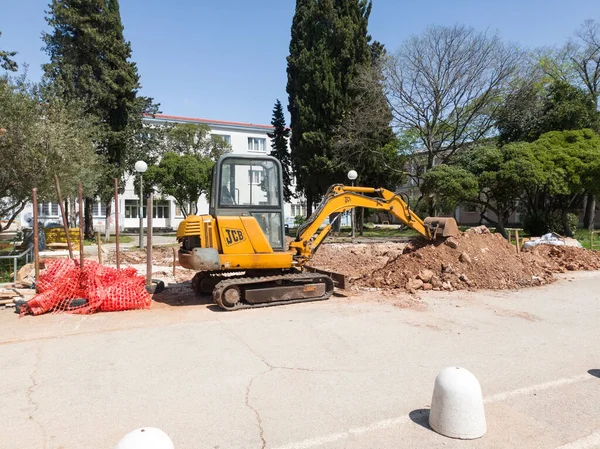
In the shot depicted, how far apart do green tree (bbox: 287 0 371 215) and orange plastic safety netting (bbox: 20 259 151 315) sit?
21.6m

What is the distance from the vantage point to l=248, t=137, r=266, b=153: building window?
163 feet

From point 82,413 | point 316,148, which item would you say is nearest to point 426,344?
point 82,413

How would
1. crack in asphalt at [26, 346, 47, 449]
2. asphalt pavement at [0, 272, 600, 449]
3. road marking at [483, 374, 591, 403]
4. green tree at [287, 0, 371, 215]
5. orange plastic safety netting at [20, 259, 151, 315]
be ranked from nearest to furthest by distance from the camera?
1. asphalt pavement at [0, 272, 600, 449]
2. crack in asphalt at [26, 346, 47, 449]
3. road marking at [483, 374, 591, 403]
4. orange plastic safety netting at [20, 259, 151, 315]
5. green tree at [287, 0, 371, 215]

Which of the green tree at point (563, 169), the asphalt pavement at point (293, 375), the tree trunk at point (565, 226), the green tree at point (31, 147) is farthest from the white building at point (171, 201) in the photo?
the asphalt pavement at point (293, 375)

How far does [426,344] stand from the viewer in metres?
6.03

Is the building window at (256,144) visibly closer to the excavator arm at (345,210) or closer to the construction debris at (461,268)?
the construction debris at (461,268)

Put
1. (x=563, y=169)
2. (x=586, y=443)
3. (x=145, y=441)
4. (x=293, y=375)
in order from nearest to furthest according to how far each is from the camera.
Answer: (x=145, y=441) → (x=586, y=443) → (x=293, y=375) → (x=563, y=169)

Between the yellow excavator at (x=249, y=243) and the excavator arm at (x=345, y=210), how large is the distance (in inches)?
2.5

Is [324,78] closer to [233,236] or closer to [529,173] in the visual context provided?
[529,173]

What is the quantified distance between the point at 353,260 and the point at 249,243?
24.7 ft

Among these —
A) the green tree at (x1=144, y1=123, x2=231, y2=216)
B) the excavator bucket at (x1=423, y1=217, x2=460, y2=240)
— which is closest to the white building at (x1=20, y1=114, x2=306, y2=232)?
the green tree at (x1=144, y1=123, x2=231, y2=216)

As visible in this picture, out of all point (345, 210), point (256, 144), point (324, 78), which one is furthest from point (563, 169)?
point (256, 144)

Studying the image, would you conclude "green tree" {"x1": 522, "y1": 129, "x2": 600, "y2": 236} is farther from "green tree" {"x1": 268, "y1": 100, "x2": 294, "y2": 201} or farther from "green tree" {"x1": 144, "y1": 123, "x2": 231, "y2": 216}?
"green tree" {"x1": 144, "y1": 123, "x2": 231, "y2": 216}

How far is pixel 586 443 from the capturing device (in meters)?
3.43
